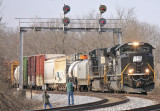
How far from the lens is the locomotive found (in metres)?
20.5

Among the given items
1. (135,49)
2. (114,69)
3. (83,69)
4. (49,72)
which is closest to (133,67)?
(135,49)

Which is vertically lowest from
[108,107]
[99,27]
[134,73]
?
[108,107]

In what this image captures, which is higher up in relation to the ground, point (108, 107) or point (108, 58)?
point (108, 58)

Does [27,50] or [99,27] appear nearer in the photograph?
[99,27]

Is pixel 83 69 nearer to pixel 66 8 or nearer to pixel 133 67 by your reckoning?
pixel 66 8

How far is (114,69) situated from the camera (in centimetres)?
2209

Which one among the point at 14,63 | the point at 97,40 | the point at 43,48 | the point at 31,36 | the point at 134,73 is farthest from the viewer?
the point at 31,36

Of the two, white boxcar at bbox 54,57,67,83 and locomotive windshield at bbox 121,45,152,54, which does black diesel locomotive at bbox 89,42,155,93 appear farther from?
white boxcar at bbox 54,57,67,83

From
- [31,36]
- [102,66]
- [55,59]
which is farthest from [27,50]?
[102,66]

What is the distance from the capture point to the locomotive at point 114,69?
20453 millimetres

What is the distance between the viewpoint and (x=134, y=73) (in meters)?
20.5

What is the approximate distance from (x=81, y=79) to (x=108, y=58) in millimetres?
6180

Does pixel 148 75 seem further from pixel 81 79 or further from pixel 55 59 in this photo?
pixel 55 59

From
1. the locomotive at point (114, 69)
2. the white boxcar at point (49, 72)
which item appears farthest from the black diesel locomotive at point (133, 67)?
the white boxcar at point (49, 72)
